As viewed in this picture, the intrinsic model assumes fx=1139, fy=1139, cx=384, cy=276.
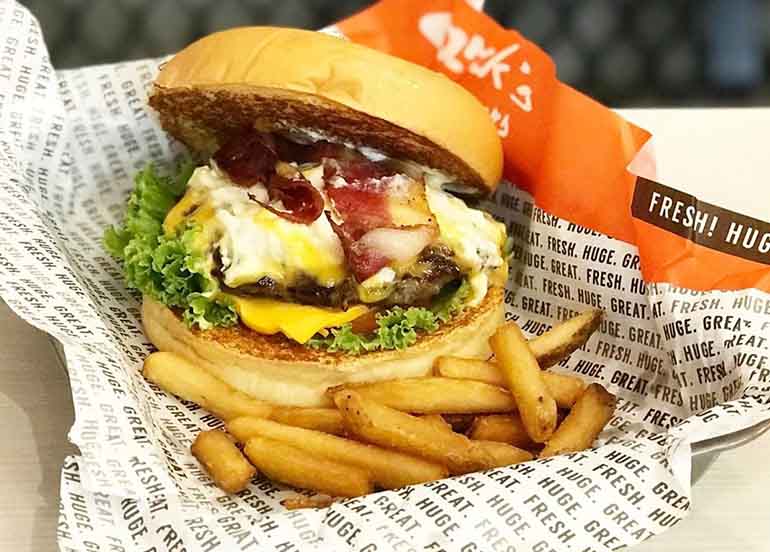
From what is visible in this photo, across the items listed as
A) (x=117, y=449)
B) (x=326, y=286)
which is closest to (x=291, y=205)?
(x=326, y=286)

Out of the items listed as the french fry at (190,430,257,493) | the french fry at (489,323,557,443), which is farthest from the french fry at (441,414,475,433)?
the french fry at (190,430,257,493)

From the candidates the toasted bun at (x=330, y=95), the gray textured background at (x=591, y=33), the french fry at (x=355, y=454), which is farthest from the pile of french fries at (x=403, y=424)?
the gray textured background at (x=591, y=33)

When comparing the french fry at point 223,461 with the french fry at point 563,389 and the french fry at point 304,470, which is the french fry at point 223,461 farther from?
the french fry at point 563,389

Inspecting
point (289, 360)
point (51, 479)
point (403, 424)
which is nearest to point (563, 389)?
point (403, 424)

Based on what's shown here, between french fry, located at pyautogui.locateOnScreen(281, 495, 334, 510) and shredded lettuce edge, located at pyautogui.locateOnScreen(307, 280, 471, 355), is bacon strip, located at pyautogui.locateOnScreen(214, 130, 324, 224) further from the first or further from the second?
french fry, located at pyautogui.locateOnScreen(281, 495, 334, 510)

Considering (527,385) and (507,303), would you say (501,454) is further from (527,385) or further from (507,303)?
(507,303)

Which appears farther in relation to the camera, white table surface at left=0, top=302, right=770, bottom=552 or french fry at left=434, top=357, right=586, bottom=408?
french fry at left=434, top=357, right=586, bottom=408
